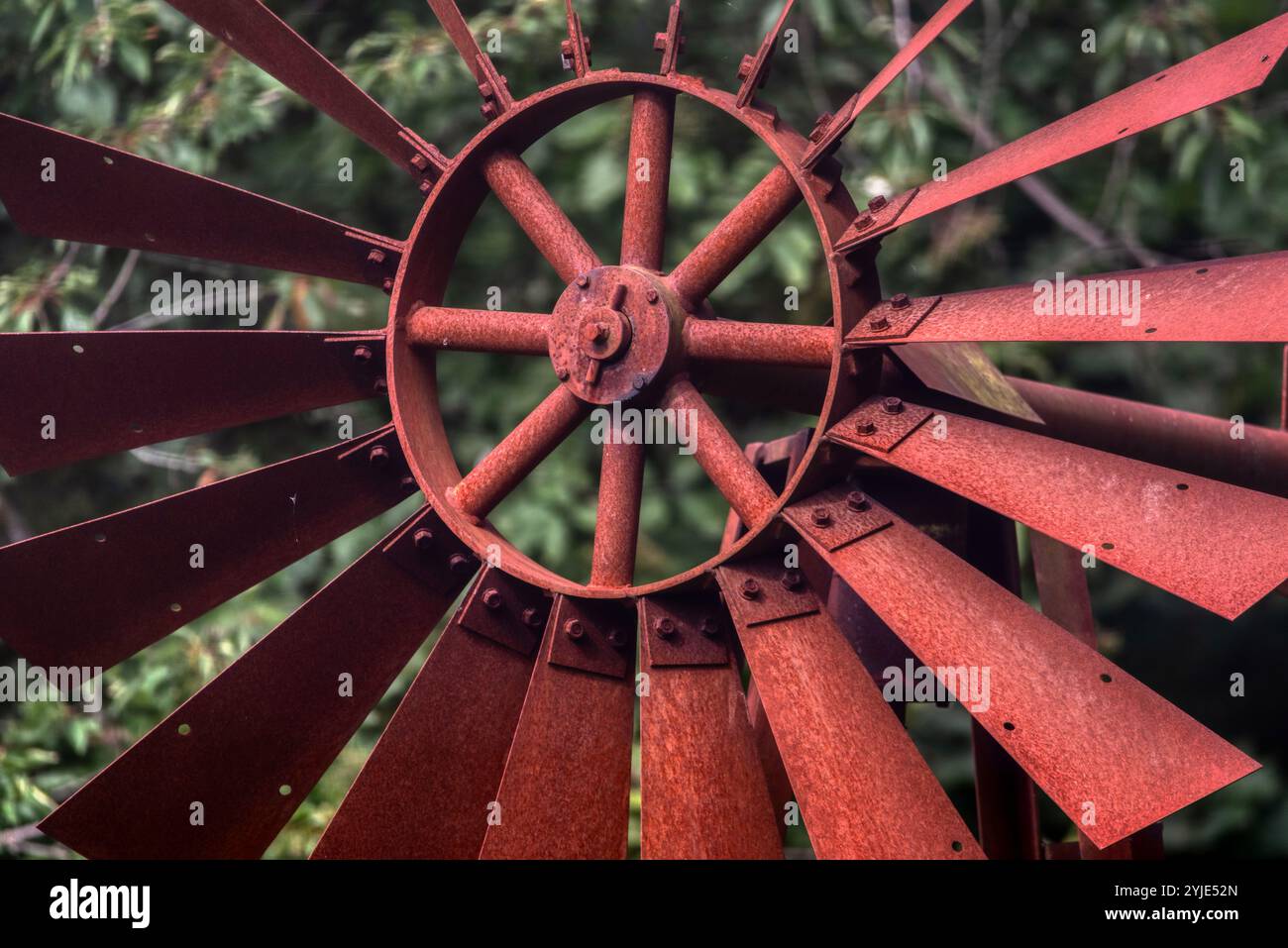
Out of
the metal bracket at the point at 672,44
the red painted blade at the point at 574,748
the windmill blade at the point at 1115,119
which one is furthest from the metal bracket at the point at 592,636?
the metal bracket at the point at 672,44

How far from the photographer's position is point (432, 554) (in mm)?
1710

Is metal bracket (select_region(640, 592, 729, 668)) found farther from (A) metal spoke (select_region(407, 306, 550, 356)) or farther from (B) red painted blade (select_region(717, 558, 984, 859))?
(A) metal spoke (select_region(407, 306, 550, 356))

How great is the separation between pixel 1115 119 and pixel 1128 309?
0.64 ft

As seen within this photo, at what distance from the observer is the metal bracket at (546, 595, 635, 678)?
5.23 feet

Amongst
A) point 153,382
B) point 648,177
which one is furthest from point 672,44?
point 153,382

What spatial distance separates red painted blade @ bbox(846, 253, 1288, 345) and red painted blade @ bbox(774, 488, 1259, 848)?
0.17m

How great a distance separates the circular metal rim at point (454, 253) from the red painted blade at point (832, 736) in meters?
0.08

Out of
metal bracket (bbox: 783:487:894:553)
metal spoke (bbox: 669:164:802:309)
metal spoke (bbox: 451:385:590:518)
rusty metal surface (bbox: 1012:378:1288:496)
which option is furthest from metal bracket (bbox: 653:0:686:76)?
rusty metal surface (bbox: 1012:378:1288:496)

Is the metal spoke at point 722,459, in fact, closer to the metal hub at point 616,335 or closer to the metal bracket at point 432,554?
the metal hub at point 616,335

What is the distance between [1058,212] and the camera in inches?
168

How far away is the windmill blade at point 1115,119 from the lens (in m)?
1.35

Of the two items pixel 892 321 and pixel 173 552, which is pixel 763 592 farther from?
pixel 173 552
